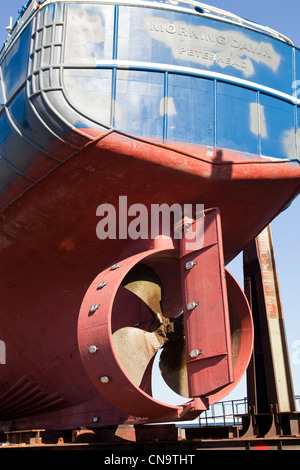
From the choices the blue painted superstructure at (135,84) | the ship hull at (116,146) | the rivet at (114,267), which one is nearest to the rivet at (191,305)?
the rivet at (114,267)

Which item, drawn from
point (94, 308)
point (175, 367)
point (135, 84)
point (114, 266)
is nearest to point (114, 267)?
point (114, 266)

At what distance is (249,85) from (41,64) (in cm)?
338

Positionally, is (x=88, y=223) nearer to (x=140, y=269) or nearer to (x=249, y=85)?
(x=140, y=269)

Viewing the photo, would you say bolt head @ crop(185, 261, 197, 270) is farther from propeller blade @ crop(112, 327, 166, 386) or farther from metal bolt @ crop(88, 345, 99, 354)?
metal bolt @ crop(88, 345, 99, 354)

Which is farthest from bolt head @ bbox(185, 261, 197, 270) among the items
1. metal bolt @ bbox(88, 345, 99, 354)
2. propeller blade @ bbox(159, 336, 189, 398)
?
metal bolt @ bbox(88, 345, 99, 354)

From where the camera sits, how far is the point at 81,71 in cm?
864

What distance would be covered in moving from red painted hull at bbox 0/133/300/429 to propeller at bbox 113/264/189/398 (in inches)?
34.7

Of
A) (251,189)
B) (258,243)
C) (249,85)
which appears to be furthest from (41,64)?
(258,243)

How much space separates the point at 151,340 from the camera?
9281mm

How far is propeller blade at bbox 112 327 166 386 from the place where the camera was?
8750 millimetres

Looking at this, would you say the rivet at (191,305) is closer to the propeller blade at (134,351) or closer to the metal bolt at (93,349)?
the propeller blade at (134,351)

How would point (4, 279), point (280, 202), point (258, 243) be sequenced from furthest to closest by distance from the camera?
point (258, 243) < point (4, 279) < point (280, 202)

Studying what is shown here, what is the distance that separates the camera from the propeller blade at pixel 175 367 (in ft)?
32.6

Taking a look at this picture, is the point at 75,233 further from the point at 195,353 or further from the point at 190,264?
the point at 195,353
